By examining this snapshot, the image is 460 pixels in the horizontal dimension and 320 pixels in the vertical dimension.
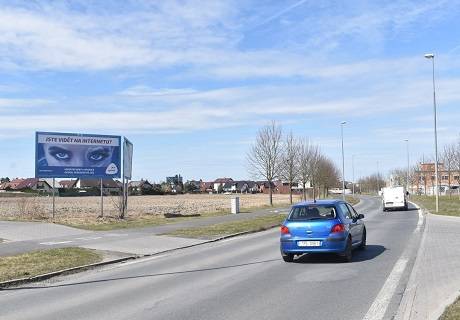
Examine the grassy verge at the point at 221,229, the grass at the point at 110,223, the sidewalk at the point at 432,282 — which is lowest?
the sidewalk at the point at 432,282

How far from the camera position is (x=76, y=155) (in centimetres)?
3186

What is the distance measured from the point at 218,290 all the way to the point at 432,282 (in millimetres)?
3845

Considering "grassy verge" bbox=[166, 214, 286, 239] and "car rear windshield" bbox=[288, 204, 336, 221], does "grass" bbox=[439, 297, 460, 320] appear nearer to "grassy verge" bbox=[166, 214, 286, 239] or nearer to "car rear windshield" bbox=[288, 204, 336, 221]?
"car rear windshield" bbox=[288, 204, 336, 221]

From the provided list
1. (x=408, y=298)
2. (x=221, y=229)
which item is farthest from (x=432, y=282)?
(x=221, y=229)

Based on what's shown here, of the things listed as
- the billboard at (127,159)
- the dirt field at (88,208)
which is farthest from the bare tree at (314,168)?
the billboard at (127,159)

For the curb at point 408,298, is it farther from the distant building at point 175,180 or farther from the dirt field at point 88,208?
the distant building at point 175,180

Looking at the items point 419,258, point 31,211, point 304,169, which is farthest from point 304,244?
point 304,169

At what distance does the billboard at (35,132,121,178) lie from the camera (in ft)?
101

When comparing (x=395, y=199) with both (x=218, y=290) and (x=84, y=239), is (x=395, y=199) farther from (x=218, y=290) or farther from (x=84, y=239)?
(x=218, y=290)

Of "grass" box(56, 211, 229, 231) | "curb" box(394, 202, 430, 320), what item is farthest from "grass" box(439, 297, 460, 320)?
"grass" box(56, 211, 229, 231)

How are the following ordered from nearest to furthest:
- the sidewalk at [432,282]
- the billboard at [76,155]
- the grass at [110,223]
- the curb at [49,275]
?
the sidewalk at [432,282] → the curb at [49,275] → the grass at [110,223] → the billboard at [76,155]

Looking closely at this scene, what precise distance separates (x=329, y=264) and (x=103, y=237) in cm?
1023

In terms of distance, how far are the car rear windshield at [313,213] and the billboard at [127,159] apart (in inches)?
811

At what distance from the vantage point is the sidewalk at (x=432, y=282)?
784 cm
